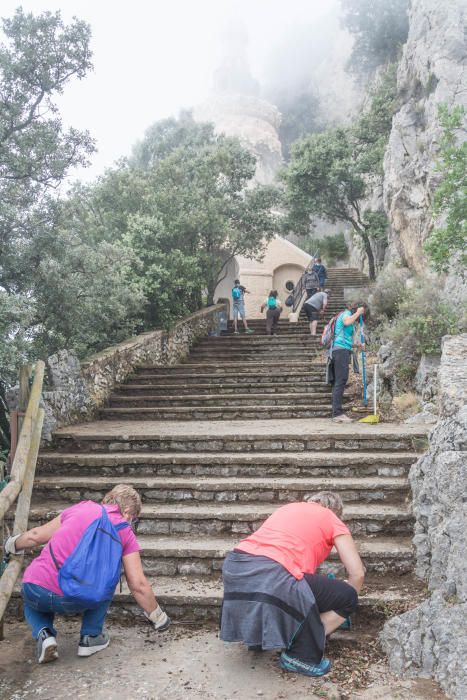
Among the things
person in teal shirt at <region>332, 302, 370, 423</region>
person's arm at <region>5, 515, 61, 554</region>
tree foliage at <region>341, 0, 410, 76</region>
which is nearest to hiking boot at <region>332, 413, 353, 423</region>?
person in teal shirt at <region>332, 302, 370, 423</region>

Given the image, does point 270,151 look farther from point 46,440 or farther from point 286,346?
point 46,440

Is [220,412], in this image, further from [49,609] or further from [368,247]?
[368,247]

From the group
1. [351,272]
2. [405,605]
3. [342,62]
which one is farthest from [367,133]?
[342,62]

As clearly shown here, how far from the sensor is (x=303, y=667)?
11.2 feet

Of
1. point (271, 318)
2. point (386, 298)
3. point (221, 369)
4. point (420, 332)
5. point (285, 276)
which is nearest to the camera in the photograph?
point (420, 332)

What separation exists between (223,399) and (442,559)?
5223 millimetres

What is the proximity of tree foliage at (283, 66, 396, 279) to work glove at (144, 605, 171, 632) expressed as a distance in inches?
800

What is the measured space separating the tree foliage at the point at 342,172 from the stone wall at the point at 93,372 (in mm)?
12562

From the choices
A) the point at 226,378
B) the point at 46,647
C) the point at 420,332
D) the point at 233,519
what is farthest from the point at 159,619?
the point at 420,332

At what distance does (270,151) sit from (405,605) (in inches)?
2126

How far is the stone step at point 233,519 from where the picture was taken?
16.6 ft

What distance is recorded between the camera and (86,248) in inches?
331

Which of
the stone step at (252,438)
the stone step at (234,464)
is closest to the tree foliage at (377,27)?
the stone step at (252,438)

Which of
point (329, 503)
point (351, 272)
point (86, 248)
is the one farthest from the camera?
point (351, 272)
